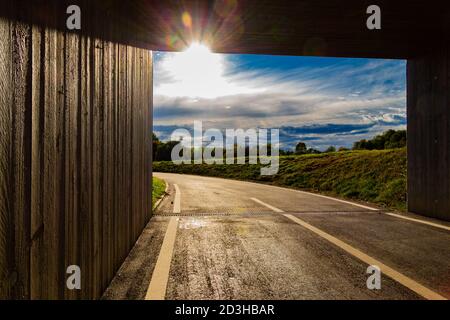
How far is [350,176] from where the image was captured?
17.9m

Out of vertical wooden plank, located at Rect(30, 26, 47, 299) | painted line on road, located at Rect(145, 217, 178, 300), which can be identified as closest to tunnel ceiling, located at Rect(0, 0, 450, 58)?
vertical wooden plank, located at Rect(30, 26, 47, 299)

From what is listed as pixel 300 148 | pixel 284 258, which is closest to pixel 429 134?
pixel 284 258

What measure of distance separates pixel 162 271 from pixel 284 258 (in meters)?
1.95

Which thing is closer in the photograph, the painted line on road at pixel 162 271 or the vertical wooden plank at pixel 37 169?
the vertical wooden plank at pixel 37 169

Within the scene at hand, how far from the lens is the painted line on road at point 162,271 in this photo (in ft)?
11.9

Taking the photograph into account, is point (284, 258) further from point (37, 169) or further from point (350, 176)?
point (350, 176)

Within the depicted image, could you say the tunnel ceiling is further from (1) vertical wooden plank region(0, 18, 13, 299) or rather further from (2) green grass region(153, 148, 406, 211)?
(2) green grass region(153, 148, 406, 211)

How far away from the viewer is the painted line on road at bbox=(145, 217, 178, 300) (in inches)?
142

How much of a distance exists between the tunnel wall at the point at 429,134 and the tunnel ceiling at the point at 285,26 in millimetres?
597

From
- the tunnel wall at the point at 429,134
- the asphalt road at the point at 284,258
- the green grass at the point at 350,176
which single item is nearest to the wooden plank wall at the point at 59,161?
the asphalt road at the point at 284,258

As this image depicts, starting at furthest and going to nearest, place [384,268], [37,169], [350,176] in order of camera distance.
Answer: [350,176]
[384,268]
[37,169]

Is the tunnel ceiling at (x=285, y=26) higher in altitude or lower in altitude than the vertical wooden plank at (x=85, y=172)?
higher

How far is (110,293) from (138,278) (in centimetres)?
50

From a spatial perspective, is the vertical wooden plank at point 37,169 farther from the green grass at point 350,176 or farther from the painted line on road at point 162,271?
the green grass at point 350,176
